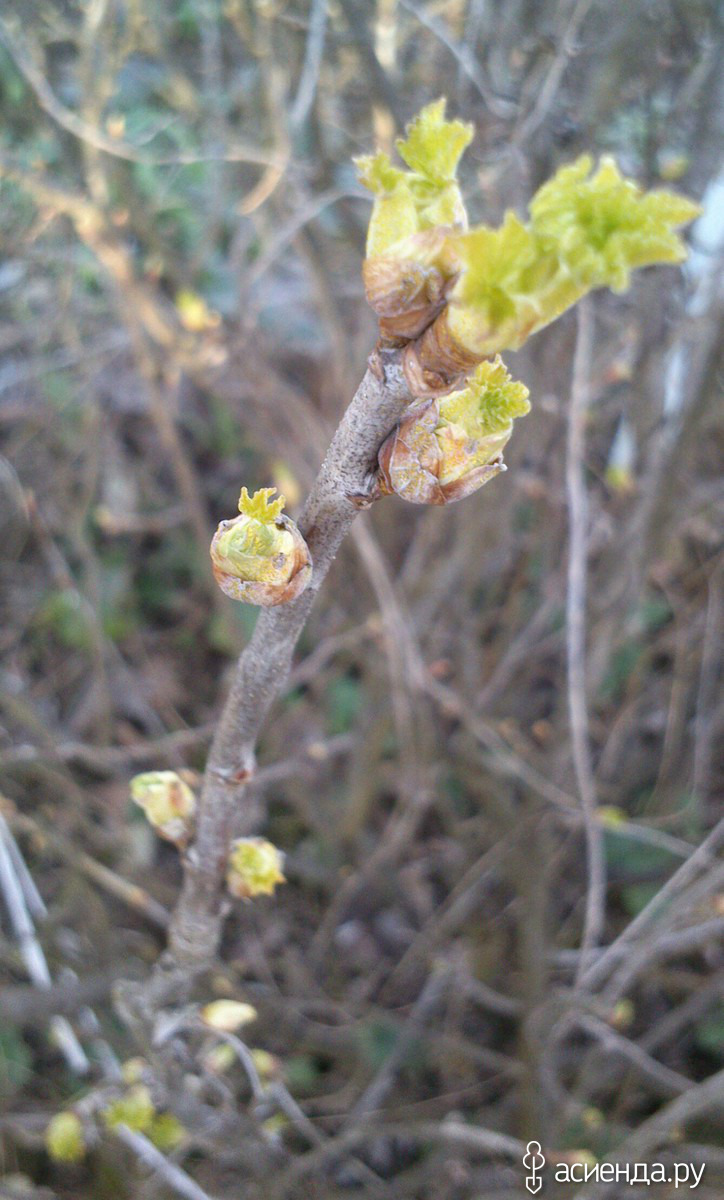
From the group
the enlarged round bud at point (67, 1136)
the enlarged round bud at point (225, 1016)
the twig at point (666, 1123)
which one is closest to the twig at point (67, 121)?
the enlarged round bud at point (225, 1016)

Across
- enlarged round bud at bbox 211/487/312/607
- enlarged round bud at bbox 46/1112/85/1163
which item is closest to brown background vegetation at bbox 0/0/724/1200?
enlarged round bud at bbox 46/1112/85/1163

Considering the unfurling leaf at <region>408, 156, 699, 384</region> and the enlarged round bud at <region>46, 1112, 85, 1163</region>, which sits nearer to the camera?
the unfurling leaf at <region>408, 156, 699, 384</region>

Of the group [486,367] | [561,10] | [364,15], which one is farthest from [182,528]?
[486,367]

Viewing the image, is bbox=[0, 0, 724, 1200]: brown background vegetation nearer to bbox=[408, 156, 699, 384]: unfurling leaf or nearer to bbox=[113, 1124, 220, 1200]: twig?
bbox=[113, 1124, 220, 1200]: twig

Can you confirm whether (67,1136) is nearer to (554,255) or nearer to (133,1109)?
(133,1109)

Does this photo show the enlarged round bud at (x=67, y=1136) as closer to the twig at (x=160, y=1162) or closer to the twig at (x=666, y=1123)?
the twig at (x=160, y=1162)

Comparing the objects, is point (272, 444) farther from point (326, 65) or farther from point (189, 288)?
point (326, 65)

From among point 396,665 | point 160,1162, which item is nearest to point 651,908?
point 396,665
